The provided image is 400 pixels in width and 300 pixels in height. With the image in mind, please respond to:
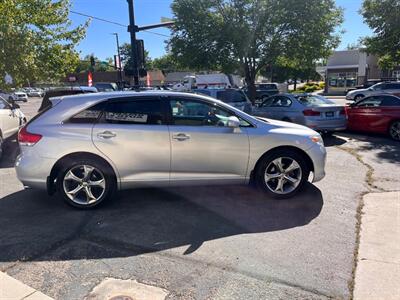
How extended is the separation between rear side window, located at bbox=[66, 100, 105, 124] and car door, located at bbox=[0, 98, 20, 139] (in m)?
4.93

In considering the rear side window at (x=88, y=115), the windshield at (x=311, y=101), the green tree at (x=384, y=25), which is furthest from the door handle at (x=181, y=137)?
the green tree at (x=384, y=25)

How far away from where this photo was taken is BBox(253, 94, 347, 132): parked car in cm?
1056

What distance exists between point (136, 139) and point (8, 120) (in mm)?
5984

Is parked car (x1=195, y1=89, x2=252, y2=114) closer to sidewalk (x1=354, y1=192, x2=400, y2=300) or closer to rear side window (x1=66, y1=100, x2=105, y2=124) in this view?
sidewalk (x1=354, y1=192, x2=400, y2=300)

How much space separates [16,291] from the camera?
314 cm

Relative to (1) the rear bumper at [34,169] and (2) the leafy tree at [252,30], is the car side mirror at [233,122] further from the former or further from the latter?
(2) the leafy tree at [252,30]

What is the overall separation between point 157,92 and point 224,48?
1177cm

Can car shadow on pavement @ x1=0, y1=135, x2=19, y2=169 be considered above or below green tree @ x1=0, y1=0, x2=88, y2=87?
→ below

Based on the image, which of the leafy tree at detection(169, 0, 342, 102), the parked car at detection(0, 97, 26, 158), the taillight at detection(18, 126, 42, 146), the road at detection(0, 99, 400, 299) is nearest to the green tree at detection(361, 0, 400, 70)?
the leafy tree at detection(169, 0, 342, 102)

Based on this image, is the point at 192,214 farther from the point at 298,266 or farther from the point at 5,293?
the point at 5,293

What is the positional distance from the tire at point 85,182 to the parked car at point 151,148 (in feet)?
0.04

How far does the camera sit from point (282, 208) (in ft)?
16.6

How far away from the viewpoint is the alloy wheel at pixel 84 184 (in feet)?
16.3

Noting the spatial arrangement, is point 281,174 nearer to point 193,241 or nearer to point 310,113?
point 193,241
